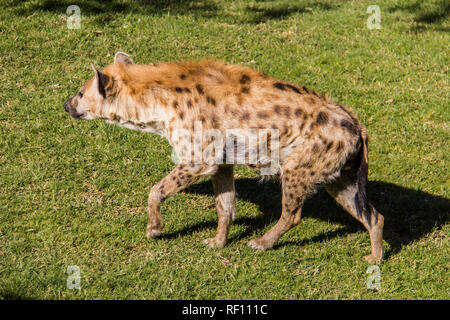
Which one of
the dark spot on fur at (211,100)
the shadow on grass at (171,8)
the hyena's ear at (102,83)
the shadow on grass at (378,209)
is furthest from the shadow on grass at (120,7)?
the dark spot on fur at (211,100)

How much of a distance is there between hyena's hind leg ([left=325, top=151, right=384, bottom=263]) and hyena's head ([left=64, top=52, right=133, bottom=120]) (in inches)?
84.9

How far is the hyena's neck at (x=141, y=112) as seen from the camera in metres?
5.69

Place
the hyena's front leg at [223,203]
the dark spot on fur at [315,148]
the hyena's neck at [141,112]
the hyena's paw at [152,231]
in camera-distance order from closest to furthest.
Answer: the dark spot on fur at [315,148] → the hyena's neck at [141,112] → the hyena's paw at [152,231] → the hyena's front leg at [223,203]

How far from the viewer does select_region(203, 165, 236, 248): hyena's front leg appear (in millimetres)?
6074

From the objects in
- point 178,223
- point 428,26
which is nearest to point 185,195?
point 178,223

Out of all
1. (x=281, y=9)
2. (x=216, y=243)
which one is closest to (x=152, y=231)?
(x=216, y=243)

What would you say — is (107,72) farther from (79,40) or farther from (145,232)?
(79,40)

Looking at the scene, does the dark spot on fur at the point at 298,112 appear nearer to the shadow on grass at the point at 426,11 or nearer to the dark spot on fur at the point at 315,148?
the dark spot on fur at the point at 315,148

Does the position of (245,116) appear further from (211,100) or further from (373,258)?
(373,258)

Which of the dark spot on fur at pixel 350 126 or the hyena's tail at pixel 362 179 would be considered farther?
the hyena's tail at pixel 362 179

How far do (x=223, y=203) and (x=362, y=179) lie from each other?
131 centimetres

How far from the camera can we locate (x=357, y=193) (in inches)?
226

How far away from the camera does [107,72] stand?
5863 mm

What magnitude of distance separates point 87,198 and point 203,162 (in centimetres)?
172
